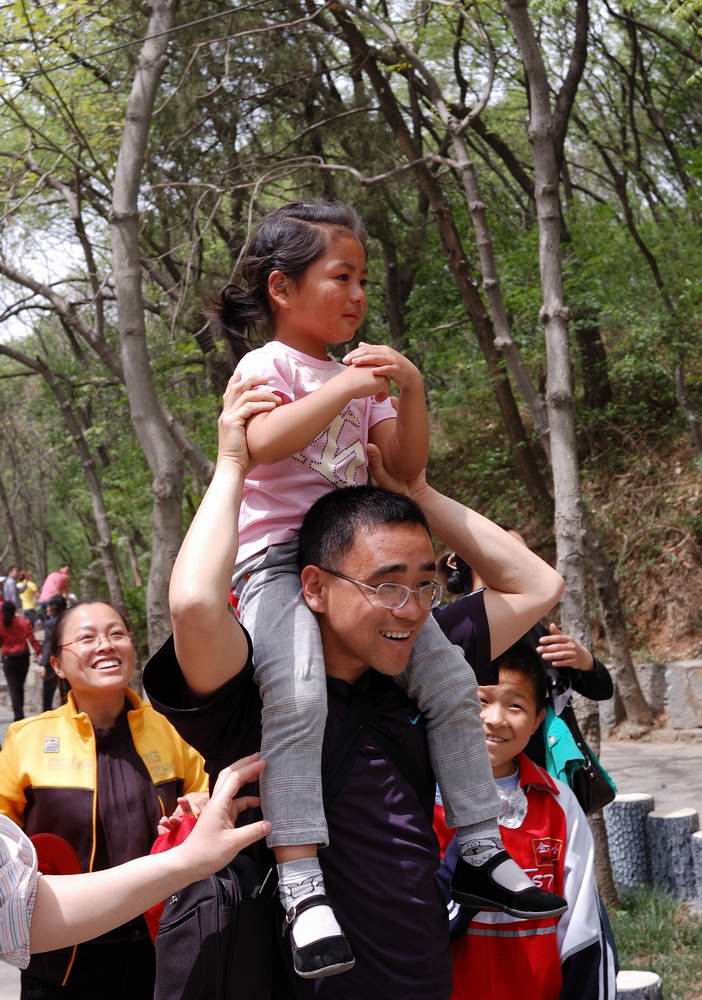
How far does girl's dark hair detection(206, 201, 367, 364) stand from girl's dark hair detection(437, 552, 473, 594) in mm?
1960

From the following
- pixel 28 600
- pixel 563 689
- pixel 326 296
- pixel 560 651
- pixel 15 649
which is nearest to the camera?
pixel 326 296

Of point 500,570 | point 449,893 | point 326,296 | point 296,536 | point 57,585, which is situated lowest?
point 449,893

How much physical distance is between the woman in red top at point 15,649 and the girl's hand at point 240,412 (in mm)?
13100

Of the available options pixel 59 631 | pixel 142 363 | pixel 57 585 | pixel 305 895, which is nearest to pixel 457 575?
pixel 59 631

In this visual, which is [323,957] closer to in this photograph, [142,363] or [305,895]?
[305,895]

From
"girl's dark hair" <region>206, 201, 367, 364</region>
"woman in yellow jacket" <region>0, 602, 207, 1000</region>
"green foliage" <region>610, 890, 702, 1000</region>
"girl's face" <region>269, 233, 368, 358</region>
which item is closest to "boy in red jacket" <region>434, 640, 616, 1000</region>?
"woman in yellow jacket" <region>0, 602, 207, 1000</region>

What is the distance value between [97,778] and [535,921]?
1464 mm

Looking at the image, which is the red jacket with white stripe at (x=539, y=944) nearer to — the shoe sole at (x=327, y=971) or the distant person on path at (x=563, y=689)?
the distant person on path at (x=563, y=689)

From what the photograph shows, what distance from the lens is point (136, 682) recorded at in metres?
13.7

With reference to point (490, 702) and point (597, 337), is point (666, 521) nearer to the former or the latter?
point (597, 337)

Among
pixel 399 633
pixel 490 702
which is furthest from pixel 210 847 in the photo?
pixel 490 702

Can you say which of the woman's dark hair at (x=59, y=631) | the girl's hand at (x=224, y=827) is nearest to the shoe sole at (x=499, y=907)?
the girl's hand at (x=224, y=827)

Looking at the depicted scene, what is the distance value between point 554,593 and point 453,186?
15396mm

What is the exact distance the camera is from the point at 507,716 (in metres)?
3.25
